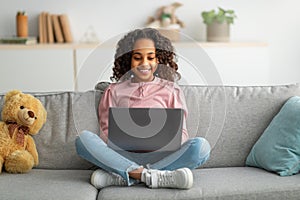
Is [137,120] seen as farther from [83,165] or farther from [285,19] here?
[285,19]

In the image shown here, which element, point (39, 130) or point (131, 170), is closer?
point (131, 170)

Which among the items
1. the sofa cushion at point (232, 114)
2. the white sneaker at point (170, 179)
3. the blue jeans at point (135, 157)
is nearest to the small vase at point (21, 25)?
the sofa cushion at point (232, 114)

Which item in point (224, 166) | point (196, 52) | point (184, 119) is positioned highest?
point (196, 52)

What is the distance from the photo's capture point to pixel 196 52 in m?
2.63

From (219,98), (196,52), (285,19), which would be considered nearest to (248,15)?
(285,19)

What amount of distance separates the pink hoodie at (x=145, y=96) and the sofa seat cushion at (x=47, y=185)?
228 mm

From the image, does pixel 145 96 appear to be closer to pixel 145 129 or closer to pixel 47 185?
pixel 145 129

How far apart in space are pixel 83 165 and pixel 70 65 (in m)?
1.84

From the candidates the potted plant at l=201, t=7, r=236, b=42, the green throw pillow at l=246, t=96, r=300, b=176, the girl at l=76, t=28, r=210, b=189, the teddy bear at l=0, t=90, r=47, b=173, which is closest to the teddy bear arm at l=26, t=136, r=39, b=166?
the teddy bear at l=0, t=90, r=47, b=173

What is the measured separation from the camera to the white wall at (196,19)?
4898 millimetres

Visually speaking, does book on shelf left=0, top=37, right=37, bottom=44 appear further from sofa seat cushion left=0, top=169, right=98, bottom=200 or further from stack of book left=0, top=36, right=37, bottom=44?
sofa seat cushion left=0, top=169, right=98, bottom=200

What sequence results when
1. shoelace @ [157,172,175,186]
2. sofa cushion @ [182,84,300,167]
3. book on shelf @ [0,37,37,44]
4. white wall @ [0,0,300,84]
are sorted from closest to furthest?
shoelace @ [157,172,175,186] < sofa cushion @ [182,84,300,167] < book on shelf @ [0,37,37,44] < white wall @ [0,0,300,84]

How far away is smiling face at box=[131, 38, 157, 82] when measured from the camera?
257 cm

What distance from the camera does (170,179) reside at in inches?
98.7
